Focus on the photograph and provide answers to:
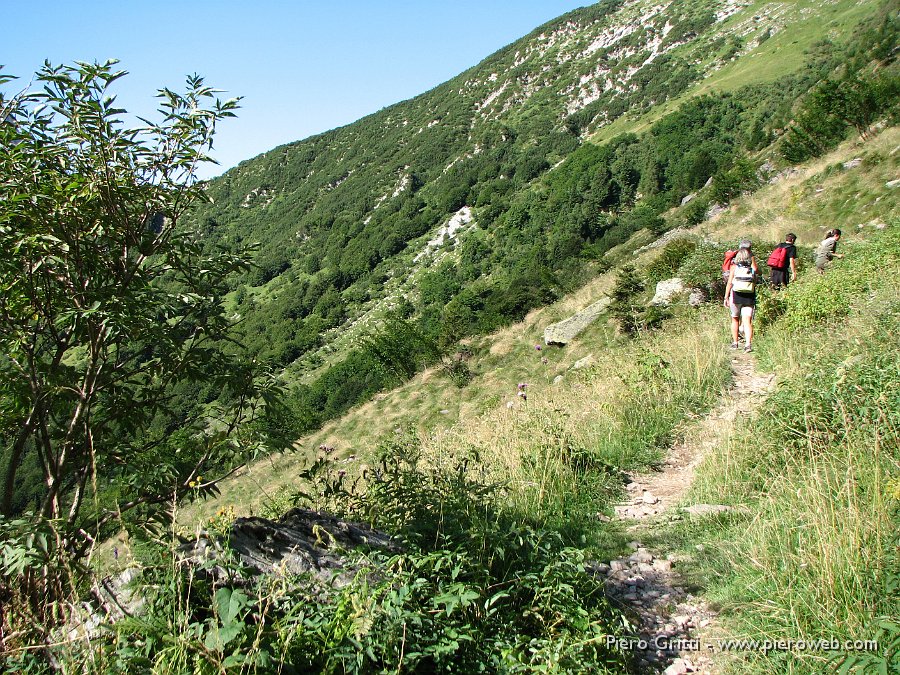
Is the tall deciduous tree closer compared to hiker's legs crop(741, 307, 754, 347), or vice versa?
the tall deciduous tree

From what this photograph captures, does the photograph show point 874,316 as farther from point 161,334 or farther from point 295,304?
point 295,304

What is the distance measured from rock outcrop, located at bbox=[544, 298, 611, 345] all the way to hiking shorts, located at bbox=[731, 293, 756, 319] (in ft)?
20.2

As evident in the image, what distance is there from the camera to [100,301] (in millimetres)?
2598

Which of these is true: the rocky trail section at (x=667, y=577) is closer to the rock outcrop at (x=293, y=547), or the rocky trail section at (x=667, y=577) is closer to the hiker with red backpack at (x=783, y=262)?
the rock outcrop at (x=293, y=547)

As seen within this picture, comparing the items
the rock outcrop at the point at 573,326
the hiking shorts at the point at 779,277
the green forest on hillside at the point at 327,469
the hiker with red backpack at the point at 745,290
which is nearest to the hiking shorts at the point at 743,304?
the hiker with red backpack at the point at 745,290

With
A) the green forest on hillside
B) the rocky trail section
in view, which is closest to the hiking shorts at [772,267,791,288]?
the green forest on hillside

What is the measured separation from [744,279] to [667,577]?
5.22 meters

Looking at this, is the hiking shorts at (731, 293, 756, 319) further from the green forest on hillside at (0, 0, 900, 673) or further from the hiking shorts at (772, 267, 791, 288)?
Result: the hiking shorts at (772, 267, 791, 288)

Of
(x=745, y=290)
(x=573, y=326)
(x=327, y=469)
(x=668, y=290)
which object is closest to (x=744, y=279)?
(x=745, y=290)

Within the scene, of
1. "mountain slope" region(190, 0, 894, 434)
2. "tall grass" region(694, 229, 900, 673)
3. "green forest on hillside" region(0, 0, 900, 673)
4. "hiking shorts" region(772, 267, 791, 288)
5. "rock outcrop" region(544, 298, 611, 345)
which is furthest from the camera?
"mountain slope" region(190, 0, 894, 434)

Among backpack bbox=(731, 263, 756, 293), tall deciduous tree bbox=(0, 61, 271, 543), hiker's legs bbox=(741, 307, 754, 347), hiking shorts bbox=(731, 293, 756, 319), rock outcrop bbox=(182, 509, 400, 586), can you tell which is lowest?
hiker's legs bbox=(741, 307, 754, 347)

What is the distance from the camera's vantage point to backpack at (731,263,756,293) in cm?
697

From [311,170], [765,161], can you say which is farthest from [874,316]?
[311,170]

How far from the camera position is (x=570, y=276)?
21547mm
